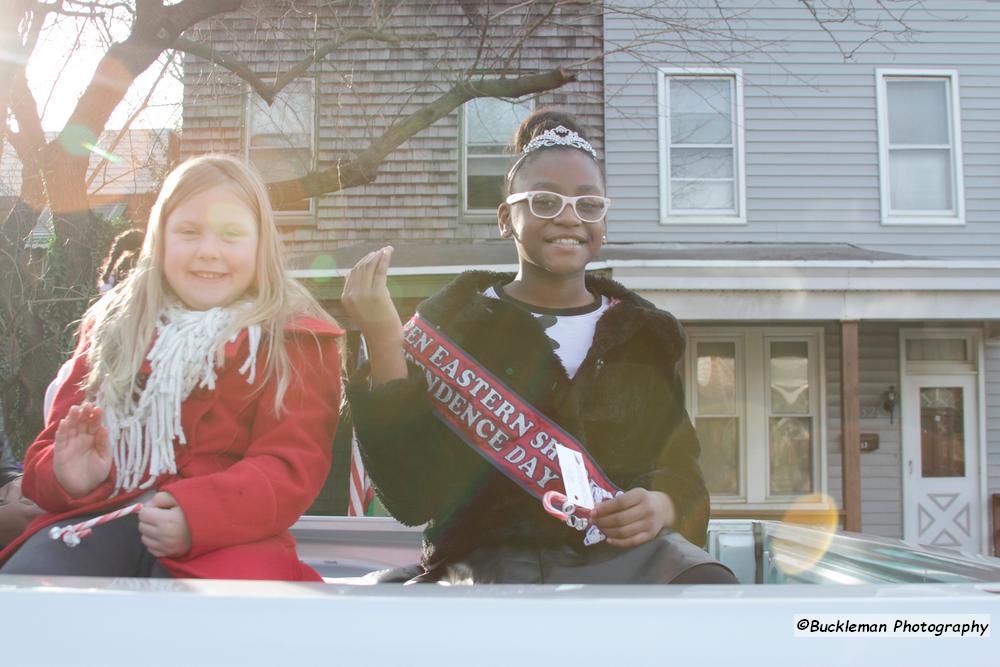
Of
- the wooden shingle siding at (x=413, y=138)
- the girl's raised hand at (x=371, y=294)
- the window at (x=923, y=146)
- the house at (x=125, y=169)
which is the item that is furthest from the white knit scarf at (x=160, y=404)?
the window at (x=923, y=146)

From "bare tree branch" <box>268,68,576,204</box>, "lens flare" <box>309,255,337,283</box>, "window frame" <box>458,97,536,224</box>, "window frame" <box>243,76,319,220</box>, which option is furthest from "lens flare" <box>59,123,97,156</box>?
"window frame" <box>458,97,536,224</box>

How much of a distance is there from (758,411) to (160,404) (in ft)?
30.3

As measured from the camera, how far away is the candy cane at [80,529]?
143cm

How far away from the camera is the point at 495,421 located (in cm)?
203

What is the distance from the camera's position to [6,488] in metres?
2.18

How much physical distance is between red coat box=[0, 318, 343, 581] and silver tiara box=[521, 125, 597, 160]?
844 mm

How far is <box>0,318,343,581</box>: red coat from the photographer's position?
1.44 metres

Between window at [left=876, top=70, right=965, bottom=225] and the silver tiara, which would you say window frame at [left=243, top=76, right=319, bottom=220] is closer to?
window at [left=876, top=70, right=965, bottom=225]

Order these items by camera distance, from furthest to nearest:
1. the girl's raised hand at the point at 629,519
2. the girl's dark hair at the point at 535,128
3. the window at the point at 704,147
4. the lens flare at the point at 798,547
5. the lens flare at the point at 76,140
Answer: the window at the point at 704,147 → the lens flare at the point at 76,140 → the girl's dark hair at the point at 535,128 → the lens flare at the point at 798,547 → the girl's raised hand at the point at 629,519

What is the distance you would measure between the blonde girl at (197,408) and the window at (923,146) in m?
9.58

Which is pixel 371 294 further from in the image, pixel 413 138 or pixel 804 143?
pixel 804 143

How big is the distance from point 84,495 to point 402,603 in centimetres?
90

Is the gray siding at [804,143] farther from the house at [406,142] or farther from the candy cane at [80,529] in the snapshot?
the candy cane at [80,529]

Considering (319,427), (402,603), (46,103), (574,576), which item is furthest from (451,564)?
(46,103)
